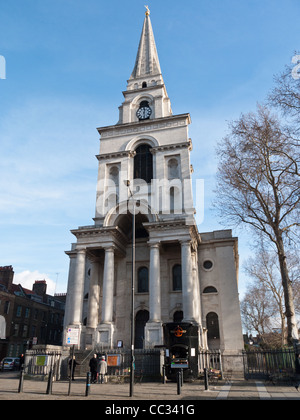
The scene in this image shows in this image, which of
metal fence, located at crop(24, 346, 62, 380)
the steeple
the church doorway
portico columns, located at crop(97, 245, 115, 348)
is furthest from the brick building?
the steeple

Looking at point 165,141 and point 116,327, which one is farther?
point 165,141

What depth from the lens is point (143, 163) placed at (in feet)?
108

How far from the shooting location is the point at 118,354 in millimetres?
19422

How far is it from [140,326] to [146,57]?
3210 cm

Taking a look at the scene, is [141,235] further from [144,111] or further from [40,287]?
[40,287]

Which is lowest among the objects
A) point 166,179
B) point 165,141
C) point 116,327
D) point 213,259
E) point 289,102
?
point 116,327

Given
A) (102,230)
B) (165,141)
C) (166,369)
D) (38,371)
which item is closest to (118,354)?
(166,369)

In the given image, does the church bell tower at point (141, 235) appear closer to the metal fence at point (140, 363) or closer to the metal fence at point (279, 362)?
the metal fence at point (140, 363)

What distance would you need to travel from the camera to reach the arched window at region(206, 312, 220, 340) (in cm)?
2793

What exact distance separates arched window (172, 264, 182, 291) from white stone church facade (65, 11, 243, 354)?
0.09 metres

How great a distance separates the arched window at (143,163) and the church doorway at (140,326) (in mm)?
12207

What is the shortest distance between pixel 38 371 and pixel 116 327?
899 centimetres

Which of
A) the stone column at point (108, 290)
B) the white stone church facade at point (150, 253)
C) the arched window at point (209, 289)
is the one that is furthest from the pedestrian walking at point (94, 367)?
the arched window at point (209, 289)
